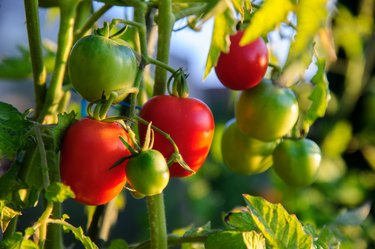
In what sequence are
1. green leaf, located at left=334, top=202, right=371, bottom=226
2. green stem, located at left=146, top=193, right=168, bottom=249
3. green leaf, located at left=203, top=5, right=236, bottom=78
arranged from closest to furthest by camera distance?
1. green leaf, located at left=203, top=5, right=236, bottom=78
2. green stem, located at left=146, top=193, right=168, bottom=249
3. green leaf, located at left=334, top=202, right=371, bottom=226

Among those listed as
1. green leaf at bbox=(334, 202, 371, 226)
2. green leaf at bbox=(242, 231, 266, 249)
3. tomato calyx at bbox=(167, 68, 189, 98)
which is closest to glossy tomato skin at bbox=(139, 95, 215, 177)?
A: tomato calyx at bbox=(167, 68, 189, 98)

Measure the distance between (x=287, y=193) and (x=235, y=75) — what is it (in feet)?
4.59

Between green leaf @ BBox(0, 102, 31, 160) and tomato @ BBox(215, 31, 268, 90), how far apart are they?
0.28 meters

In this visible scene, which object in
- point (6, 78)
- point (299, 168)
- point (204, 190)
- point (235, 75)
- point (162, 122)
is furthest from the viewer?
point (204, 190)

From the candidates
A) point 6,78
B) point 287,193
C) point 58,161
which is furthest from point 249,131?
point 287,193

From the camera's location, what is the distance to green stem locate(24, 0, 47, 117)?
0.76 meters

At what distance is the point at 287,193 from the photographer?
2.22 metres

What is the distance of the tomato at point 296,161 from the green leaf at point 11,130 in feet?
1.28

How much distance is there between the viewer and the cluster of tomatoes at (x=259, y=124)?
0.88 metres

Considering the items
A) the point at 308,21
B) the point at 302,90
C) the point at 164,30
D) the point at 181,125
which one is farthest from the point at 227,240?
the point at 302,90

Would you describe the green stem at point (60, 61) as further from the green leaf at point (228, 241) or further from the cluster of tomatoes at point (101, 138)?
the green leaf at point (228, 241)

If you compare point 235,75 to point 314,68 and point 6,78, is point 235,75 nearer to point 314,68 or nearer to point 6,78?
point 314,68

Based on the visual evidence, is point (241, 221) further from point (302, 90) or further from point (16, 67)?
point (302, 90)

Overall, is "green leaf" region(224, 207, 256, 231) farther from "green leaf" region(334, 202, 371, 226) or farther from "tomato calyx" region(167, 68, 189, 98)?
"green leaf" region(334, 202, 371, 226)
